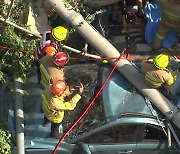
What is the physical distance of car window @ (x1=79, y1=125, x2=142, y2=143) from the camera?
6.15 metres

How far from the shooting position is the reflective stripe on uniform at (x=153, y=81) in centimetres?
634

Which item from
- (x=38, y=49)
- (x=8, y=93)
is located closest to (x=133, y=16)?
(x=38, y=49)

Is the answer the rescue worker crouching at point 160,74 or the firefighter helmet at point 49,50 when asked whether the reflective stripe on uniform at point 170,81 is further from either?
the firefighter helmet at point 49,50

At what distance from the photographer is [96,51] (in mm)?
7414

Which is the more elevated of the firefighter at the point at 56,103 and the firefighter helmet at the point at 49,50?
the firefighter helmet at the point at 49,50

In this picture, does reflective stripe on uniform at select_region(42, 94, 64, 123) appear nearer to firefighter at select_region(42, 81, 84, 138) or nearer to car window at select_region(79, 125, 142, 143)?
firefighter at select_region(42, 81, 84, 138)

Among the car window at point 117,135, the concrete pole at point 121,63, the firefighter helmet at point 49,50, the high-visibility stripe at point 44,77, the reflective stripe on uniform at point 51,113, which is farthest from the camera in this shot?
the firefighter helmet at point 49,50

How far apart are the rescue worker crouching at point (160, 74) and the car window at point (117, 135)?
664 millimetres

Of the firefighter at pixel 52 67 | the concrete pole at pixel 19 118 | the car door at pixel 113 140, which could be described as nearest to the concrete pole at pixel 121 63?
the car door at pixel 113 140

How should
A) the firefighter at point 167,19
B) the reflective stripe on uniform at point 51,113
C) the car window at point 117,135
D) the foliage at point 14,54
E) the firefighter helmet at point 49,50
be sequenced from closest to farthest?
the car window at point 117,135 < the reflective stripe on uniform at point 51,113 < the firefighter helmet at point 49,50 < the firefighter at point 167,19 < the foliage at point 14,54

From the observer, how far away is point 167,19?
24.7 ft

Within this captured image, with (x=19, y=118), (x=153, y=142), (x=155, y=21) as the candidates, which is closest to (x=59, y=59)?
(x=19, y=118)

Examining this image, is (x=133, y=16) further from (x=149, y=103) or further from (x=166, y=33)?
(x=149, y=103)

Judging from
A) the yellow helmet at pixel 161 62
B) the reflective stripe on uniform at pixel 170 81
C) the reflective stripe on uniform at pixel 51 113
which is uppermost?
the yellow helmet at pixel 161 62
